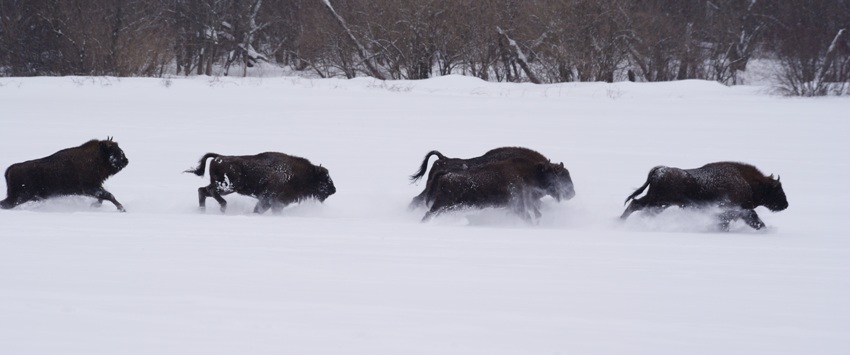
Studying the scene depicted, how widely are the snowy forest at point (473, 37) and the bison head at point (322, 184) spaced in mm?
24256

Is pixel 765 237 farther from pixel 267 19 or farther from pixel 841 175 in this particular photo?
pixel 267 19

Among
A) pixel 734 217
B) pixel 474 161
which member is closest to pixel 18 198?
pixel 474 161

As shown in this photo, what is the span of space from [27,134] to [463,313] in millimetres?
14636

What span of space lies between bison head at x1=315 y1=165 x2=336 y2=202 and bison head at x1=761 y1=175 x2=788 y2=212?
556 cm

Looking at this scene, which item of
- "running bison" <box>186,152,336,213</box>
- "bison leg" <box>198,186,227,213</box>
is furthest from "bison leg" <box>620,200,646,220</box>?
"bison leg" <box>198,186,227,213</box>

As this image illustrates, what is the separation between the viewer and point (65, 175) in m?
10.5

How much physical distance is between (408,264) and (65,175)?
5547 mm

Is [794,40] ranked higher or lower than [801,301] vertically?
higher

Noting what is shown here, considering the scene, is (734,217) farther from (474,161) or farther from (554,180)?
(474,161)

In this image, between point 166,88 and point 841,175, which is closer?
point 841,175

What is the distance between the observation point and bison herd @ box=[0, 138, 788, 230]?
10102 mm

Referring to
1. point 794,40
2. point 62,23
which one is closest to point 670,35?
point 794,40

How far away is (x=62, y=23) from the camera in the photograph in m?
38.3

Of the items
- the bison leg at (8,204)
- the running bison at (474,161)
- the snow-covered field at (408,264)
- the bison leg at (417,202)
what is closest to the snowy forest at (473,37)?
the snow-covered field at (408,264)
